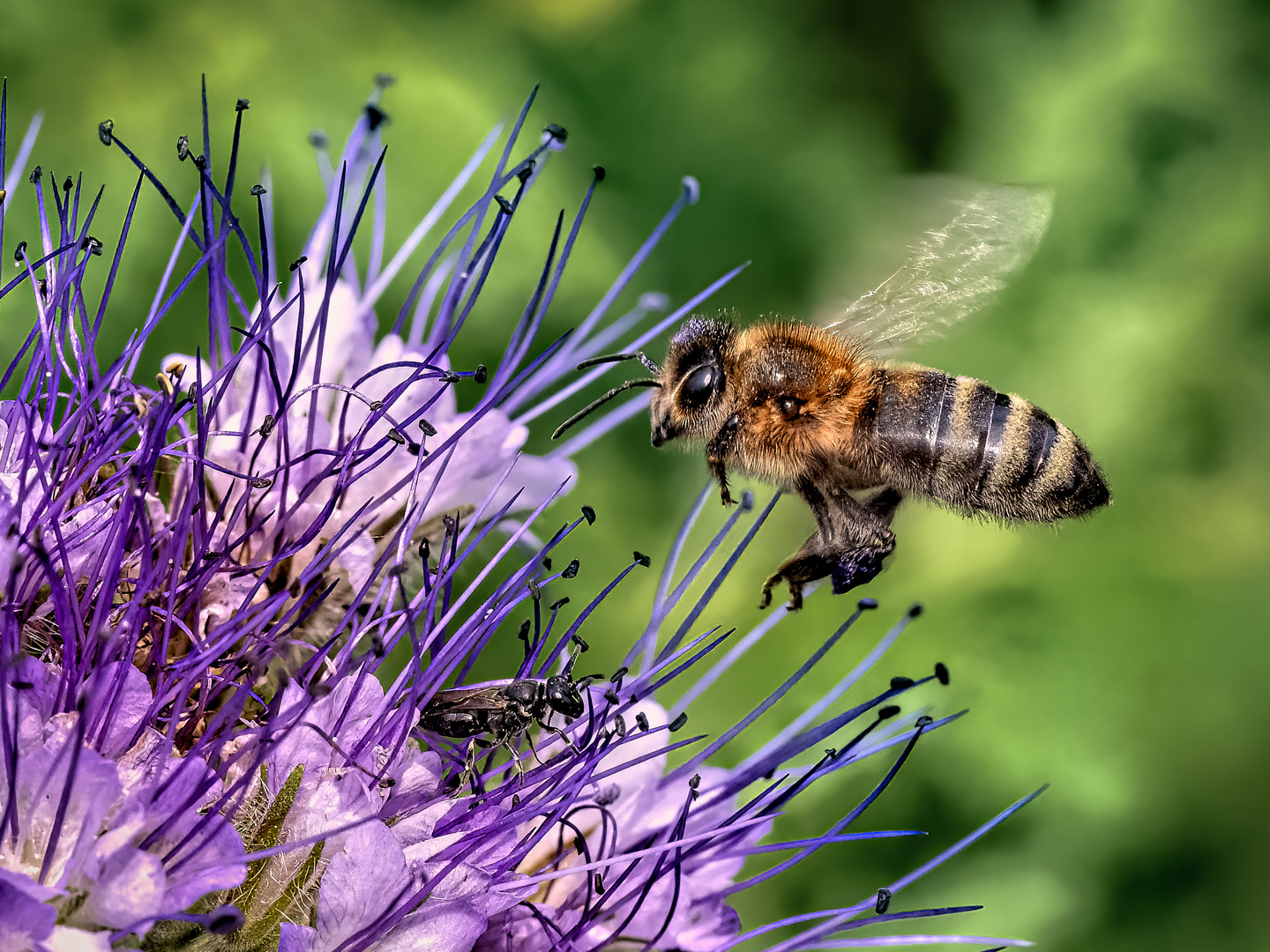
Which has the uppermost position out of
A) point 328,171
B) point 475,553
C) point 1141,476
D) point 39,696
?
point 1141,476

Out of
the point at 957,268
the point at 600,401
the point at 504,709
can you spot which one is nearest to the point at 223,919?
the point at 504,709

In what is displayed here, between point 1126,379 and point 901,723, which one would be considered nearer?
point 901,723

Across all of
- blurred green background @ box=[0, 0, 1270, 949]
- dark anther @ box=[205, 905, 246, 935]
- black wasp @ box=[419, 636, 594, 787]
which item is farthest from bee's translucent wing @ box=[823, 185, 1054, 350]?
dark anther @ box=[205, 905, 246, 935]

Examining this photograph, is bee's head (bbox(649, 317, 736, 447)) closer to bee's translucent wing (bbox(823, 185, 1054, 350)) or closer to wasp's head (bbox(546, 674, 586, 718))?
bee's translucent wing (bbox(823, 185, 1054, 350))

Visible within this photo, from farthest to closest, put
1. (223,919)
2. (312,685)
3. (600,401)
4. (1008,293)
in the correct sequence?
(1008,293) → (600,401) → (312,685) → (223,919)

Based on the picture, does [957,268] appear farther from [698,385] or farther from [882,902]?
[882,902]

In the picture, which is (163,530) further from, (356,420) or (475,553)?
(475,553)

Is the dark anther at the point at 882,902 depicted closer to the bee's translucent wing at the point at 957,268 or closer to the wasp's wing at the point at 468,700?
the wasp's wing at the point at 468,700

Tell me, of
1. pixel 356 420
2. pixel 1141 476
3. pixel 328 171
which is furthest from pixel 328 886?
pixel 1141 476

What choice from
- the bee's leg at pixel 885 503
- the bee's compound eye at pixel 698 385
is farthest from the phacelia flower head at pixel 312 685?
the bee's leg at pixel 885 503
